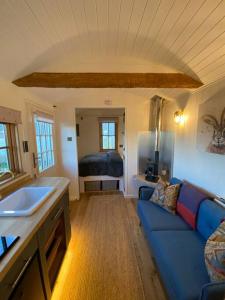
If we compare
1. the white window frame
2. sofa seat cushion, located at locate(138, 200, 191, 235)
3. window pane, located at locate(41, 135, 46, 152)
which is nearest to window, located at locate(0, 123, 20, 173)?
the white window frame

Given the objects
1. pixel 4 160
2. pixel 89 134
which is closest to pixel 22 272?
pixel 4 160

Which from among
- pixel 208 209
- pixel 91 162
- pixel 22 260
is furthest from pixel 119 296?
pixel 91 162

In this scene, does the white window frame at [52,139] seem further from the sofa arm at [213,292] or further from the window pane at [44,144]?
the sofa arm at [213,292]

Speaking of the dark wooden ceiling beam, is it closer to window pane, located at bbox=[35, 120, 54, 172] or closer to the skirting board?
window pane, located at bbox=[35, 120, 54, 172]

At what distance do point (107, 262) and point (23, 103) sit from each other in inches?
91.9

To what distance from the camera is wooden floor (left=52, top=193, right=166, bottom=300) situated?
4.86 feet

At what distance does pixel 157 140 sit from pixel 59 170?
2234 millimetres

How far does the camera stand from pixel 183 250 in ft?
4.59

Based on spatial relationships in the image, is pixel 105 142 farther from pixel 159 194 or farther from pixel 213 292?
pixel 213 292

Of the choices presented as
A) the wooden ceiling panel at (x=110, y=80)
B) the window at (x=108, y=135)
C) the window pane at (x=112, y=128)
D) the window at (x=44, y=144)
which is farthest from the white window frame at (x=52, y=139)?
the window pane at (x=112, y=128)

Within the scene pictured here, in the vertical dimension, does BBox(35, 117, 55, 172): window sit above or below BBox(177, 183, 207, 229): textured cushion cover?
above

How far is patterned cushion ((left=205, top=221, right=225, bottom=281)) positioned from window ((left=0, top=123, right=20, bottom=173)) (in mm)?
2169

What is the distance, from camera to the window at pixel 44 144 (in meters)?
2.60

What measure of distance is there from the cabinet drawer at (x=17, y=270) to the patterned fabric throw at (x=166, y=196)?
1.65 m
